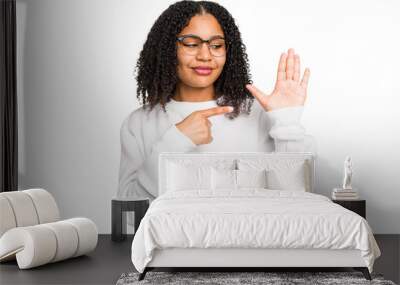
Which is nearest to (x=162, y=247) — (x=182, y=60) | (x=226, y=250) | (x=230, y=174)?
(x=226, y=250)

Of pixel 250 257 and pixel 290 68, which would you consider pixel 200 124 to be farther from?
pixel 250 257

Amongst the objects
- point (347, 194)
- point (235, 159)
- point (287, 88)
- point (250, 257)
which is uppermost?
point (287, 88)

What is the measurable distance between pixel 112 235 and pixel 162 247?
1.95 metres

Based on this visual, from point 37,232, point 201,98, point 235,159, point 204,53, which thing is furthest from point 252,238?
point 204,53

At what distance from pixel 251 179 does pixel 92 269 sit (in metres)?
1.72

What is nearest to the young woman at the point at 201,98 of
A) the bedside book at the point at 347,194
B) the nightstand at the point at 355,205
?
the bedside book at the point at 347,194

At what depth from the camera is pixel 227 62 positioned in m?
6.81

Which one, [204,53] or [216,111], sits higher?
[204,53]

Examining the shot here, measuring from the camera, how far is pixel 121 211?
652cm

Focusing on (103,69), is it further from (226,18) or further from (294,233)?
(294,233)

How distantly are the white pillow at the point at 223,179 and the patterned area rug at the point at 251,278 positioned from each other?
4.27 feet

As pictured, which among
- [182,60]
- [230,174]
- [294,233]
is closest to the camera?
A: [294,233]

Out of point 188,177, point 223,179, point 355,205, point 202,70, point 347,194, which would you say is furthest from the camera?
point 202,70

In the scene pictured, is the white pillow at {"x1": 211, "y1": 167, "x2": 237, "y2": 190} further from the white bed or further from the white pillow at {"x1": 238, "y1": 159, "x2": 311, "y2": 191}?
the white bed
